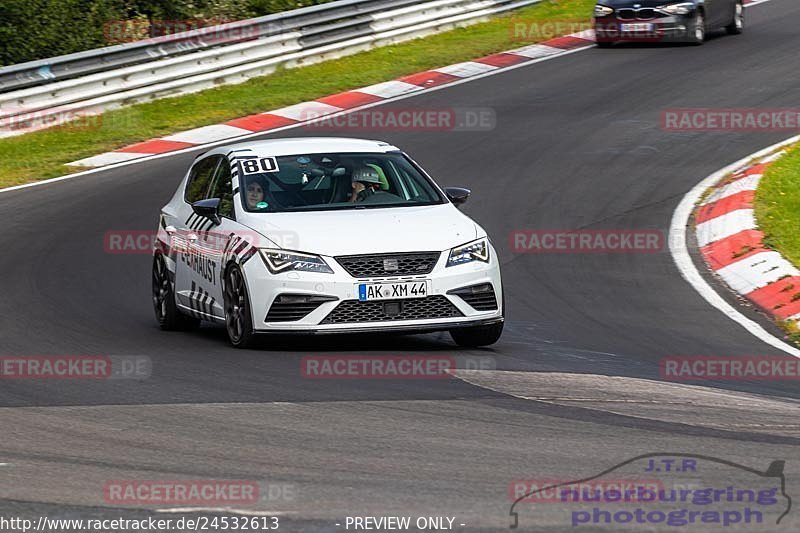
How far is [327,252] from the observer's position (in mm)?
9945

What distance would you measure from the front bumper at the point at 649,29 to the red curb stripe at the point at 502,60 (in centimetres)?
171

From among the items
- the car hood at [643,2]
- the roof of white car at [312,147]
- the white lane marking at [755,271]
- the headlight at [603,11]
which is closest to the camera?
the roof of white car at [312,147]

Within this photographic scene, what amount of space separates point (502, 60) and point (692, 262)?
1137cm

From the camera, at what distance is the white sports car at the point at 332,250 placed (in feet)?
32.6

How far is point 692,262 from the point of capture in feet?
44.8

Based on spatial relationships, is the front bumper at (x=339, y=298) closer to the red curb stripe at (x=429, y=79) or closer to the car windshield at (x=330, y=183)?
the car windshield at (x=330, y=183)

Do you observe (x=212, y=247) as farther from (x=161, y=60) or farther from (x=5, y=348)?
(x=161, y=60)

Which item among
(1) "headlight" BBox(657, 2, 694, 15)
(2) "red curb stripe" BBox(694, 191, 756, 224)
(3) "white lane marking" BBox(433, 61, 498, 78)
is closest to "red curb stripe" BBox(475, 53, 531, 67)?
(3) "white lane marking" BBox(433, 61, 498, 78)

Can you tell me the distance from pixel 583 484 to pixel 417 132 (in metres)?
14.3

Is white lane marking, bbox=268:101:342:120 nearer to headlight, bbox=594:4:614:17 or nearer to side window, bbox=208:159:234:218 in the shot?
headlight, bbox=594:4:614:17

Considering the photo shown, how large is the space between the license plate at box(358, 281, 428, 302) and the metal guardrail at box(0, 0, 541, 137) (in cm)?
1160

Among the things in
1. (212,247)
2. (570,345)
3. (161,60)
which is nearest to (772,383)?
(570,345)

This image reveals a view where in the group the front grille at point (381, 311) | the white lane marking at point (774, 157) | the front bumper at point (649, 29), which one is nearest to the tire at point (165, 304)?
the front grille at point (381, 311)

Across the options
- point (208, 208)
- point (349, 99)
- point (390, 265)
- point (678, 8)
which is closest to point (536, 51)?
point (678, 8)
